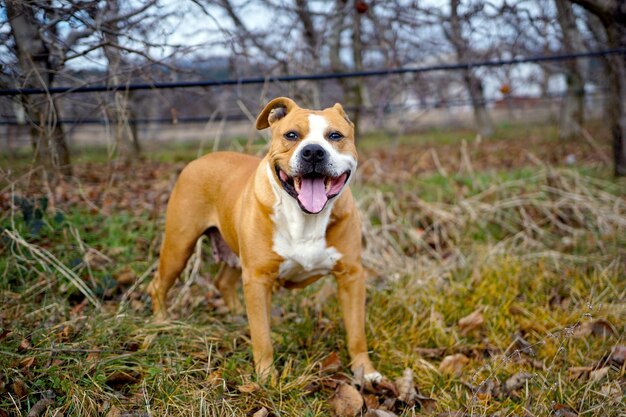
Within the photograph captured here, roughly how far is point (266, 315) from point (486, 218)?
3082 millimetres

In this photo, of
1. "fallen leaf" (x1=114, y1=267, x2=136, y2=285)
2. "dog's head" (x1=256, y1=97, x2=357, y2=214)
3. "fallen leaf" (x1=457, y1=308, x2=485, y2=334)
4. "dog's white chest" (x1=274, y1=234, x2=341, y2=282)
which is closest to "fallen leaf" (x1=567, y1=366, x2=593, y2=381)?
"fallen leaf" (x1=457, y1=308, x2=485, y2=334)

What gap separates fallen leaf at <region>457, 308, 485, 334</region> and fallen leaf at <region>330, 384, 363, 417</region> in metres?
1.10

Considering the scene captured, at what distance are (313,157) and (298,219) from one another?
16.2 inches

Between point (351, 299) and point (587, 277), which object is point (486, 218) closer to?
point (587, 277)

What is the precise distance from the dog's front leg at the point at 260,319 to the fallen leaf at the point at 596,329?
201 centimetres

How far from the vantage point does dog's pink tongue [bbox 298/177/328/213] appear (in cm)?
270

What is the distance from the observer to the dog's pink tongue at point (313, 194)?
2703mm

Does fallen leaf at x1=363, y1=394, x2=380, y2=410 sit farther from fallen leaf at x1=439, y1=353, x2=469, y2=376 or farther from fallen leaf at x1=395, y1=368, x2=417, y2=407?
fallen leaf at x1=439, y1=353, x2=469, y2=376

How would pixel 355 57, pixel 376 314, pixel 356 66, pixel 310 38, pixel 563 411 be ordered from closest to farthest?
pixel 563 411
pixel 376 314
pixel 310 38
pixel 355 57
pixel 356 66

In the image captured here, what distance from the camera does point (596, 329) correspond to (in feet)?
11.4

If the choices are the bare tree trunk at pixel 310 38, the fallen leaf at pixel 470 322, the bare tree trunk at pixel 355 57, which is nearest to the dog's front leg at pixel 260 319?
the fallen leaf at pixel 470 322

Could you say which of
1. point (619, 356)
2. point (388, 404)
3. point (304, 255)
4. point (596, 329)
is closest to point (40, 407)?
point (304, 255)

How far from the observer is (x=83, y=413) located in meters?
2.43

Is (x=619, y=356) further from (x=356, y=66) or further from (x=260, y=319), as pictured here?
(x=356, y=66)
